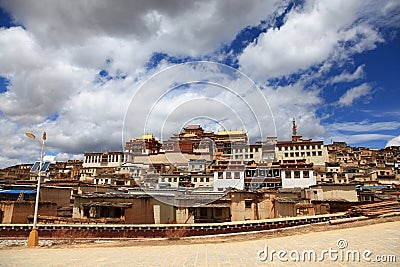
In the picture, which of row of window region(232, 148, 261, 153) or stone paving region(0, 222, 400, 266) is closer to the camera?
stone paving region(0, 222, 400, 266)

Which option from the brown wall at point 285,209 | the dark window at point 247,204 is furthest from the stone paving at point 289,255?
the dark window at point 247,204

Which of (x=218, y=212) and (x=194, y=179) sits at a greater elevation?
(x=194, y=179)

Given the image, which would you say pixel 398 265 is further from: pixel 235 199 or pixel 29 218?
pixel 29 218

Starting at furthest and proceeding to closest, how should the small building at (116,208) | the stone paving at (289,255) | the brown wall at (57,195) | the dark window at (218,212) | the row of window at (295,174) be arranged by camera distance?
1. the row of window at (295,174)
2. the brown wall at (57,195)
3. the dark window at (218,212)
4. the small building at (116,208)
5. the stone paving at (289,255)

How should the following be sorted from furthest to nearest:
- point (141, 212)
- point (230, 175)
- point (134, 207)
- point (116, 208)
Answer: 1. point (230, 175)
2. point (141, 212)
3. point (134, 207)
4. point (116, 208)

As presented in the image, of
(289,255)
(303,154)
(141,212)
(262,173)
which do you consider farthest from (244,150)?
(289,255)

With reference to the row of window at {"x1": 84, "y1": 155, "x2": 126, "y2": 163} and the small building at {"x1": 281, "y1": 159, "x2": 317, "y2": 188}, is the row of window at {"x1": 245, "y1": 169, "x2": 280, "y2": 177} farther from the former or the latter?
the row of window at {"x1": 84, "y1": 155, "x2": 126, "y2": 163}

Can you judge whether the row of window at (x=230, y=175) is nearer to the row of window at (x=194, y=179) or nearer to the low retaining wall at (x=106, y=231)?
the row of window at (x=194, y=179)

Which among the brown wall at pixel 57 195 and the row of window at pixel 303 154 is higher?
the row of window at pixel 303 154

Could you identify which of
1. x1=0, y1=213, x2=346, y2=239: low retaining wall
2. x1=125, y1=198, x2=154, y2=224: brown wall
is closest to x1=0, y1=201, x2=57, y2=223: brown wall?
x1=0, y1=213, x2=346, y2=239: low retaining wall

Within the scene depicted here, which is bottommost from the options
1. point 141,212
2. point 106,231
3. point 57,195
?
point 106,231

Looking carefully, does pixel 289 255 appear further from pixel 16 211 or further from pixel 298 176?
pixel 298 176

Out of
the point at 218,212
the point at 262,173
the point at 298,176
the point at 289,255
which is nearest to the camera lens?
the point at 289,255

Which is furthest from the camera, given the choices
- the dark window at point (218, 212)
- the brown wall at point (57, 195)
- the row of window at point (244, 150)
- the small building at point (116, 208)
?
the row of window at point (244, 150)
